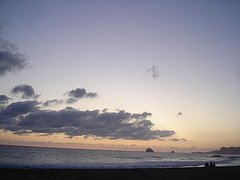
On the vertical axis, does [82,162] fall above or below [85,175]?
below

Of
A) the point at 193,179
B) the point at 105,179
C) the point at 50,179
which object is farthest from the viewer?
the point at 193,179

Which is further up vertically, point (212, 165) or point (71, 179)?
point (71, 179)

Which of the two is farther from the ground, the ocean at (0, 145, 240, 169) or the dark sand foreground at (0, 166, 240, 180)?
the dark sand foreground at (0, 166, 240, 180)

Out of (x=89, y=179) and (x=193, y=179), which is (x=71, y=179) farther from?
(x=193, y=179)

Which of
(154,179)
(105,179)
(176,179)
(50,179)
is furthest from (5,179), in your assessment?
(176,179)

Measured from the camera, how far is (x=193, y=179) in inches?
934

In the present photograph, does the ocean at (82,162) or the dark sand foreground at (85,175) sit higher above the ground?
the dark sand foreground at (85,175)

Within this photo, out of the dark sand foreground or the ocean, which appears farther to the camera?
the ocean

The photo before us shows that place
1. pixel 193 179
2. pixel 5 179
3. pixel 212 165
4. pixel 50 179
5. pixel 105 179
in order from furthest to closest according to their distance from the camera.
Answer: pixel 212 165, pixel 193 179, pixel 105 179, pixel 50 179, pixel 5 179

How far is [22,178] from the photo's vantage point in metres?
20.2

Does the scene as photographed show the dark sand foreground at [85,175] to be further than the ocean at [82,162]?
No

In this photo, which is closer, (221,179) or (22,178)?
(22,178)

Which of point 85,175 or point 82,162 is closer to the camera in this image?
point 85,175

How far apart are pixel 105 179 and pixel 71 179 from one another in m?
4.12
